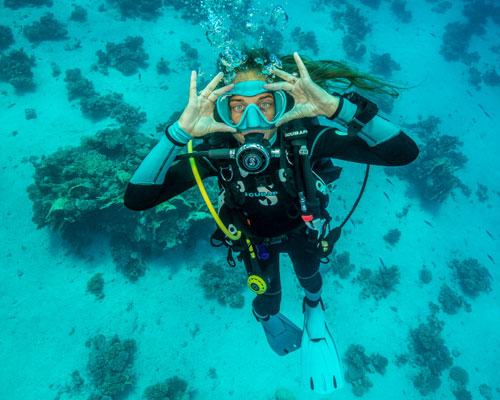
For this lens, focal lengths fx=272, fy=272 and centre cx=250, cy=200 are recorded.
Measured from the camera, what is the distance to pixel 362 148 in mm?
3346

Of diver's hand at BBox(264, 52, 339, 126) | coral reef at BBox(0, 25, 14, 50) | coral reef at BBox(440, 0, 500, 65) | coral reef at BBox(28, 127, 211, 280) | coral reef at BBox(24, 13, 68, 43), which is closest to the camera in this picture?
diver's hand at BBox(264, 52, 339, 126)

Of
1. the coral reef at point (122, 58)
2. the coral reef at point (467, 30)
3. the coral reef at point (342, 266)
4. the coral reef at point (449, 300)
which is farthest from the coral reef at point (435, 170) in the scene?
the coral reef at point (122, 58)

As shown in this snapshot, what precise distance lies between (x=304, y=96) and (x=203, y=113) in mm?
1127

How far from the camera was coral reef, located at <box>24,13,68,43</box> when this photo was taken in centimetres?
1664

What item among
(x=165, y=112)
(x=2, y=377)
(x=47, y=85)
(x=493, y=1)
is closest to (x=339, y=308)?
(x=2, y=377)

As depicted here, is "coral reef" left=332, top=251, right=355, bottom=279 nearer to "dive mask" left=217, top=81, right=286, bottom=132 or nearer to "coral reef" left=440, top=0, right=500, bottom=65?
"dive mask" left=217, top=81, right=286, bottom=132

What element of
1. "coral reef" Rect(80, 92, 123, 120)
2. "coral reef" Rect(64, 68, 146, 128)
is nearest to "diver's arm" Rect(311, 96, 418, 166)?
"coral reef" Rect(64, 68, 146, 128)

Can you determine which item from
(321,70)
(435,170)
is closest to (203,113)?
(321,70)

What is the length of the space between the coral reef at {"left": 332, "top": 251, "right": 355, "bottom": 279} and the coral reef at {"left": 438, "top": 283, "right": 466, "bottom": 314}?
16.2 feet

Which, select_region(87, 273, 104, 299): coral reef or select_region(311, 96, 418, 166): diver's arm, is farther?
select_region(87, 273, 104, 299): coral reef

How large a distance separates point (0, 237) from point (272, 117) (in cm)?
1227

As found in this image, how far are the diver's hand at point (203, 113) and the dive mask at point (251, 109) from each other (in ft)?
0.30

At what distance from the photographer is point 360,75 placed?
323cm

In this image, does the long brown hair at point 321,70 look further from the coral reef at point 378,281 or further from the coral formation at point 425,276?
the coral formation at point 425,276
